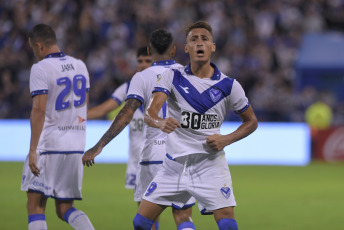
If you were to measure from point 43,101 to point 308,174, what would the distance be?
391 inches

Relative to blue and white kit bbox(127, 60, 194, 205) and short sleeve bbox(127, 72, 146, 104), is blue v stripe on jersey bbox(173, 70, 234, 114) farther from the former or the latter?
blue and white kit bbox(127, 60, 194, 205)

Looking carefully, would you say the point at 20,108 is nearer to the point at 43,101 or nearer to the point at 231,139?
the point at 43,101

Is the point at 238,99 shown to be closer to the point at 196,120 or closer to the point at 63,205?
the point at 196,120

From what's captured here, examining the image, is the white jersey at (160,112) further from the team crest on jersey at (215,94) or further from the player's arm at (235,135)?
the player's arm at (235,135)

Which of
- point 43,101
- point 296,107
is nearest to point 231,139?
point 43,101

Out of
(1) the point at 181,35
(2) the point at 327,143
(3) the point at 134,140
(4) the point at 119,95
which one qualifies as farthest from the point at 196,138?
(1) the point at 181,35

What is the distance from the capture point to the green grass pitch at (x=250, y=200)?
816 cm

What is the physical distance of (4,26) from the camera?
68.2 ft

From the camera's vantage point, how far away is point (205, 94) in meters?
4.98

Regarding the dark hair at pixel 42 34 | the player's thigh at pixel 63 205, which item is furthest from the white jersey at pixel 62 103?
the player's thigh at pixel 63 205

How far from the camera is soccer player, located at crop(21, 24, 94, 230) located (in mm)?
5902

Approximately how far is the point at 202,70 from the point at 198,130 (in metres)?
0.48

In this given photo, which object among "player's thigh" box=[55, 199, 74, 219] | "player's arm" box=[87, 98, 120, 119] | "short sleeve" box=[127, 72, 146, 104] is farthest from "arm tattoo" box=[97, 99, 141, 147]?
"player's arm" box=[87, 98, 120, 119]

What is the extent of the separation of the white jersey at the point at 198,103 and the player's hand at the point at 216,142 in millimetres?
143
